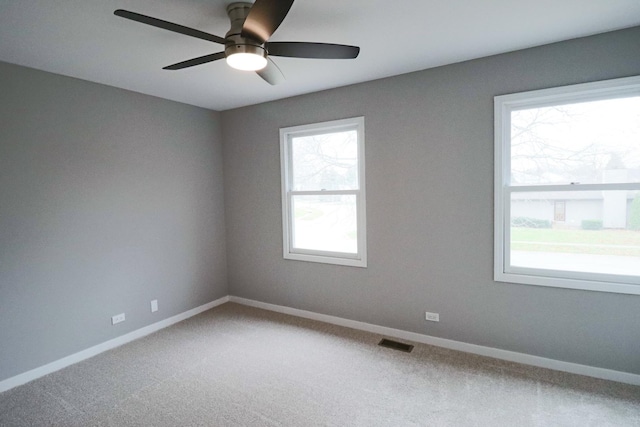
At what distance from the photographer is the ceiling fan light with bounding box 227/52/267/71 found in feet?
5.97

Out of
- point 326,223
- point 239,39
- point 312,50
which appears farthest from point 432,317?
point 239,39

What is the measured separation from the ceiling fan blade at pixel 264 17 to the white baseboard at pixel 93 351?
314 centimetres

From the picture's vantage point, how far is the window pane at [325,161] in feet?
11.5

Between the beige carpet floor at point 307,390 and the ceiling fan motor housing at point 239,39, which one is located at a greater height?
the ceiling fan motor housing at point 239,39

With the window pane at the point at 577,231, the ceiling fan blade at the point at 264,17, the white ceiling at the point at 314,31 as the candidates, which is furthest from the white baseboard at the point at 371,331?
the ceiling fan blade at the point at 264,17

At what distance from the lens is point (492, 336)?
2.80 m

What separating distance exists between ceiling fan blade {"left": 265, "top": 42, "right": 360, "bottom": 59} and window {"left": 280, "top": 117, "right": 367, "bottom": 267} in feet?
4.59

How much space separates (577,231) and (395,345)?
1.82m

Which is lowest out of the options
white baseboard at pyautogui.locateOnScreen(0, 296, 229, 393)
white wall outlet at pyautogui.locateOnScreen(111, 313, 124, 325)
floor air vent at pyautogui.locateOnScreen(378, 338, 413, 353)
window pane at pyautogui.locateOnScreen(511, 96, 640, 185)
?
floor air vent at pyautogui.locateOnScreen(378, 338, 413, 353)

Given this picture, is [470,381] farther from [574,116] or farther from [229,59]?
[229,59]

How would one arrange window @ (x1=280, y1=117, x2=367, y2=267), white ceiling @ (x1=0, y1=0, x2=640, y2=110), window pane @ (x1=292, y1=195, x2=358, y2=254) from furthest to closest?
window pane @ (x1=292, y1=195, x2=358, y2=254), window @ (x1=280, y1=117, x2=367, y2=267), white ceiling @ (x1=0, y1=0, x2=640, y2=110)

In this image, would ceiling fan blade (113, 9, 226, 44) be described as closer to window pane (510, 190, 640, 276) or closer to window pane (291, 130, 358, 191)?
window pane (291, 130, 358, 191)

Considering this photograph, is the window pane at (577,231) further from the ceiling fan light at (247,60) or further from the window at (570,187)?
the ceiling fan light at (247,60)

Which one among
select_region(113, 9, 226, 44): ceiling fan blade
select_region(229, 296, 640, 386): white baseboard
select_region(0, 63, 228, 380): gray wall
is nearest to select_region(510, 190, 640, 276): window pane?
select_region(229, 296, 640, 386): white baseboard
